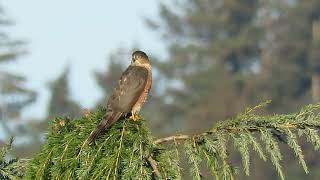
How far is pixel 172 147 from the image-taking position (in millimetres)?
4707

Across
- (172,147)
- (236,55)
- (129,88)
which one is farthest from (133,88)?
(236,55)

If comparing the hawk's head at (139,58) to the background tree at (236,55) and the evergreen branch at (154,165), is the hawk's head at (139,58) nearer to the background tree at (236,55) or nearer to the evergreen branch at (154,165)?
the evergreen branch at (154,165)

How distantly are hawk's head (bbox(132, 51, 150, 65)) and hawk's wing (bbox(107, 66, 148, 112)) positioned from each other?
28cm

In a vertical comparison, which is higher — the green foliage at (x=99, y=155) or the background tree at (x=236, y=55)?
the background tree at (x=236, y=55)

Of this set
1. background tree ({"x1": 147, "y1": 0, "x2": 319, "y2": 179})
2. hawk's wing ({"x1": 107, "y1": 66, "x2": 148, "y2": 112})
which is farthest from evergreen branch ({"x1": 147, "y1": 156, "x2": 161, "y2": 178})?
background tree ({"x1": 147, "y1": 0, "x2": 319, "y2": 179})

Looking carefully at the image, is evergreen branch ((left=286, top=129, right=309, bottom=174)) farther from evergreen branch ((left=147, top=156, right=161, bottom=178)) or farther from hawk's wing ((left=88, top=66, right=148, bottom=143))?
hawk's wing ((left=88, top=66, right=148, bottom=143))

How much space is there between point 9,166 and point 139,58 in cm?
237

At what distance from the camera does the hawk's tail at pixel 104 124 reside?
470cm

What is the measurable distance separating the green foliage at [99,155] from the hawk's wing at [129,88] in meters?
1.00

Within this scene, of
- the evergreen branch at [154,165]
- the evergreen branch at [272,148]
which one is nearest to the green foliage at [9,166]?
the evergreen branch at [154,165]

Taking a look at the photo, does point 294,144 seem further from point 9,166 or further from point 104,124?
point 9,166

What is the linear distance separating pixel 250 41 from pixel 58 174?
193 feet

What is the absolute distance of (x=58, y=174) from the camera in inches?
180

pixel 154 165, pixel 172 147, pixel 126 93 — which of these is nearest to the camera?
pixel 154 165
